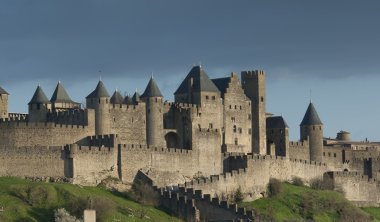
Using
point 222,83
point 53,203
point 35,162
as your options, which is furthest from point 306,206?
point 53,203

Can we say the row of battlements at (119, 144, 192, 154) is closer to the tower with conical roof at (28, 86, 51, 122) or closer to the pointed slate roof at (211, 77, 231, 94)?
the tower with conical roof at (28, 86, 51, 122)

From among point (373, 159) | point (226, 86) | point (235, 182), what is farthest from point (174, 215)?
point (373, 159)

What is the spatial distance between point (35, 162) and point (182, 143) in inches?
596

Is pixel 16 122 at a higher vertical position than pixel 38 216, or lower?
higher

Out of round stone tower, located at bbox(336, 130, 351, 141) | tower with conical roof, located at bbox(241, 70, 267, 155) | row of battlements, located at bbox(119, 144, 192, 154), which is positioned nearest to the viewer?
row of battlements, located at bbox(119, 144, 192, 154)

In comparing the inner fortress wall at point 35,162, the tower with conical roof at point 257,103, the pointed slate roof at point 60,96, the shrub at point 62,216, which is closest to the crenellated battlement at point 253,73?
the tower with conical roof at point 257,103

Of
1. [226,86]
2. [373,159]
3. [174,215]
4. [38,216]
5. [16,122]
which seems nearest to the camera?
[38,216]

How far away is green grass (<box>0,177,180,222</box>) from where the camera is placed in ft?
266

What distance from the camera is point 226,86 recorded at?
4198 inches

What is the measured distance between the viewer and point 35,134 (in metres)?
93.1

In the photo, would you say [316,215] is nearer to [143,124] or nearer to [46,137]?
[143,124]

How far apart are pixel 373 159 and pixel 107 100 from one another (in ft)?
97.3

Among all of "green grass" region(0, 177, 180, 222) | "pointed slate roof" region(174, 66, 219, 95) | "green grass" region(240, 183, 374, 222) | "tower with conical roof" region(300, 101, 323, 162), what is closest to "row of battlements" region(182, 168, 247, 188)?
"green grass" region(240, 183, 374, 222)

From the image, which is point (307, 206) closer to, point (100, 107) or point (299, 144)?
point (299, 144)
